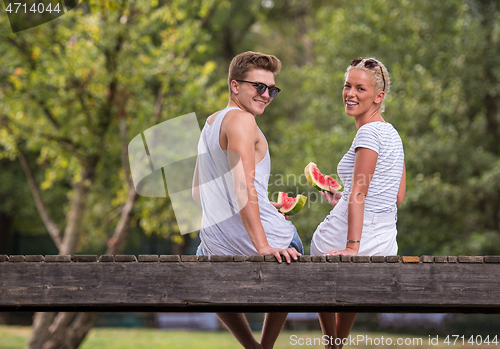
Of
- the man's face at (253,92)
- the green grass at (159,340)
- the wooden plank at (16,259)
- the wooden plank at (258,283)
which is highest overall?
the man's face at (253,92)

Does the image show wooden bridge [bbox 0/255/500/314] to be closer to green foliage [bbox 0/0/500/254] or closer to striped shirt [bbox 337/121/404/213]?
striped shirt [bbox 337/121/404/213]

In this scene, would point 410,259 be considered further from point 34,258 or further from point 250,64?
point 34,258

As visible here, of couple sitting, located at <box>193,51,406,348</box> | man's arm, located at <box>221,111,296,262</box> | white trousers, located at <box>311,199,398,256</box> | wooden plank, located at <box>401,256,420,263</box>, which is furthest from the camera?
white trousers, located at <box>311,199,398,256</box>

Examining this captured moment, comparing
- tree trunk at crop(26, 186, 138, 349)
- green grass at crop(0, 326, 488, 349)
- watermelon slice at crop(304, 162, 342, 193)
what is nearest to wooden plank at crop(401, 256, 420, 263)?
watermelon slice at crop(304, 162, 342, 193)

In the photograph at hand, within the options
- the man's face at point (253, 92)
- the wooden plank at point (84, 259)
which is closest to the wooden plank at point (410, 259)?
the man's face at point (253, 92)

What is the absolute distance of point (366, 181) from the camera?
271 cm

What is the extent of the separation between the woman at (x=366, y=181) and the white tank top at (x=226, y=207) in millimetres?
325

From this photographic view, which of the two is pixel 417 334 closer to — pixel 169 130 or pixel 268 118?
pixel 268 118

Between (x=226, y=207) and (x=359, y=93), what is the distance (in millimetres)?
1038

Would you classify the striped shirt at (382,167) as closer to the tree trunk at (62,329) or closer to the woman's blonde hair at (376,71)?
the woman's blonde hair at (376,71)

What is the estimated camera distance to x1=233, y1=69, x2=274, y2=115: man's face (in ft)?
9.47

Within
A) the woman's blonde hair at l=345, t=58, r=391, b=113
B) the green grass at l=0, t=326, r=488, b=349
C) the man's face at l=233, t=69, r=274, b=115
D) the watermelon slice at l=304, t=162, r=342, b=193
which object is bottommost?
the green grass at l=0, t=326, r=488, b=349

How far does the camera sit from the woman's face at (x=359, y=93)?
292 cm

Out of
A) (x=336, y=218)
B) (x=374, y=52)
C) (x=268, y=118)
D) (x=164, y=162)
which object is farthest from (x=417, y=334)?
(x=336, y=218)
